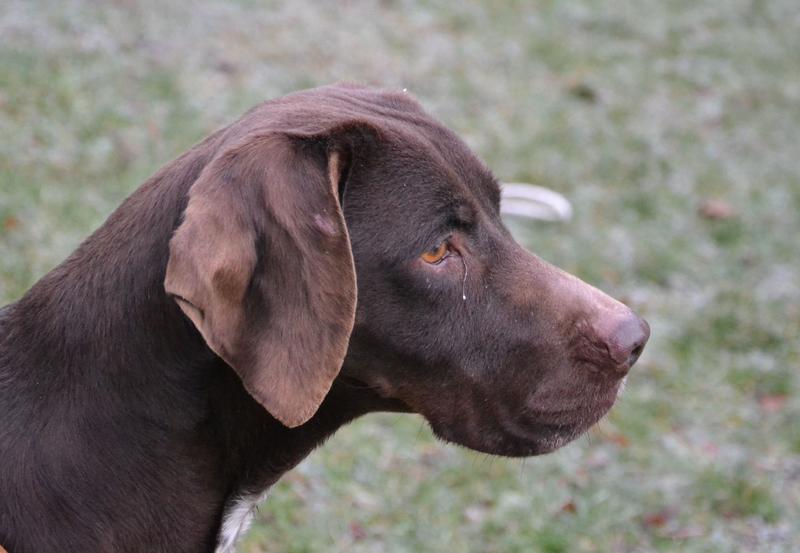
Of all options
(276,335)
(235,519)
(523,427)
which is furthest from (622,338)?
(235,519)

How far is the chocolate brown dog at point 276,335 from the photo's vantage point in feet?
8.45

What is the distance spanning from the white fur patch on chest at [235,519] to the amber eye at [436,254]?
86cm

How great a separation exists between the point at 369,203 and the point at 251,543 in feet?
7.12

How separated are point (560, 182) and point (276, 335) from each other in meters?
6.46

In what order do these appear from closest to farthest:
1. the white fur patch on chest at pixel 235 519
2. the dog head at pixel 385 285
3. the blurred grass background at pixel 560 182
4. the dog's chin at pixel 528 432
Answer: the dog head at pixel 385 285, the white fur patch on chest at pixel 235 519, the dog's chin at pixel 528 432, the blurred grass background at pixel 560 182

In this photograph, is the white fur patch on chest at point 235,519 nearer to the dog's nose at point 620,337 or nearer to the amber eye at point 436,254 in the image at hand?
the amber eye at point 436,254

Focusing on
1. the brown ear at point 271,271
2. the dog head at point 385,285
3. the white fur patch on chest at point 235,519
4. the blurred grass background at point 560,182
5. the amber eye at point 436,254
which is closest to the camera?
the brown ear at point 271,271

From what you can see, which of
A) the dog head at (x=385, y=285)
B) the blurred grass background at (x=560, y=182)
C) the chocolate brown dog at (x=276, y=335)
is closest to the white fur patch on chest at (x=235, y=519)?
the chocolate brown dog at (x=276, y=335)

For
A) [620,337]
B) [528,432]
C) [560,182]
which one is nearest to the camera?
[620,337]

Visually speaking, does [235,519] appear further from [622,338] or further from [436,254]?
[622,338]

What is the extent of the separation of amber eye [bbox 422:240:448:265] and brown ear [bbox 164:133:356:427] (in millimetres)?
343

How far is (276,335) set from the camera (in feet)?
8.39

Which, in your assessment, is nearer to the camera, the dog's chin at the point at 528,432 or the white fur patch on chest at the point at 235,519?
the white fur patch on chest at the point at 235,519

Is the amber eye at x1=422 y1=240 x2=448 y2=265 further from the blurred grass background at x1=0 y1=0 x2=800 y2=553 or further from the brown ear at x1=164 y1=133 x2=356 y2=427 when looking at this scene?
the blurred grass background at x1=0 y1=0 x2=800 y2=553
